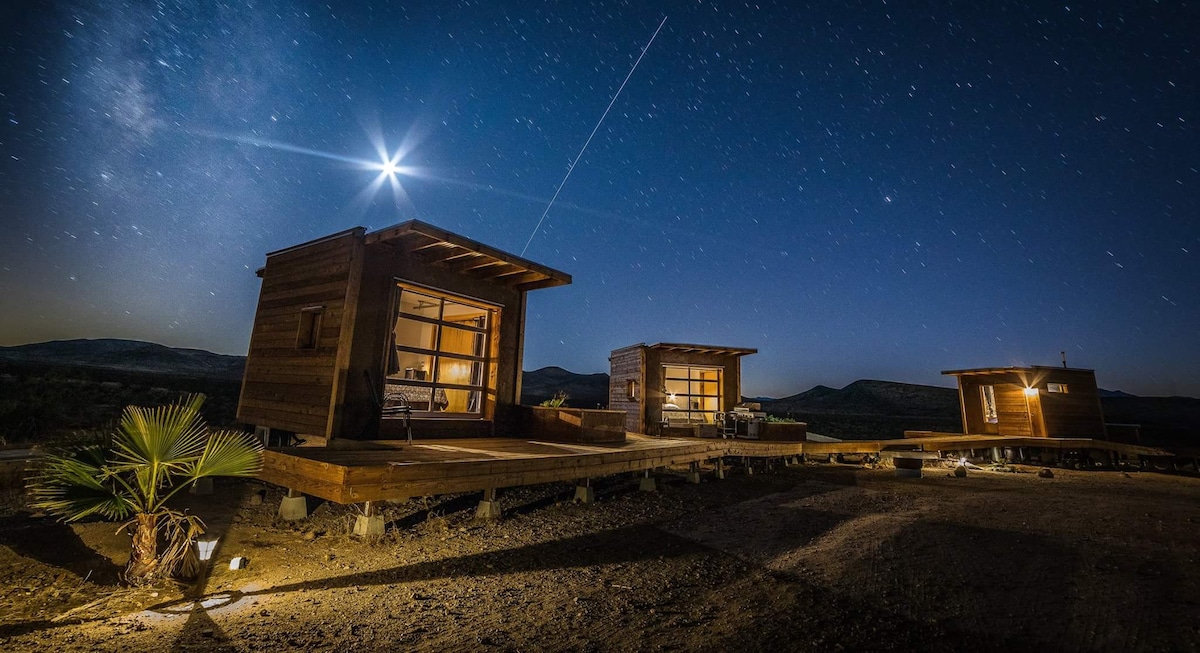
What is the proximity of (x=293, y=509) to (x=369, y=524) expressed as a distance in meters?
1.40

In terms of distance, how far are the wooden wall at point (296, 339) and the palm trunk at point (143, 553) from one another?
333cm

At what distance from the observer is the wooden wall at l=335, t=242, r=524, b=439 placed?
7453mm

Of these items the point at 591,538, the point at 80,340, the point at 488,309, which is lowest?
the point at 591,538

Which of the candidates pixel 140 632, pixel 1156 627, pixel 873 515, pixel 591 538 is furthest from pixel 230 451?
pixel 873 515

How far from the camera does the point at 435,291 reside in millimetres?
8539

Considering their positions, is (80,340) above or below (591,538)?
above

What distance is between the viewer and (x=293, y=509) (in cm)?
577

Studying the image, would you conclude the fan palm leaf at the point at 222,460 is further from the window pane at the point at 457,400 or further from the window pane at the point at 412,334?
the window pane at the point at 412,334

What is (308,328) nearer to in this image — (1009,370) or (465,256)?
(465,256)

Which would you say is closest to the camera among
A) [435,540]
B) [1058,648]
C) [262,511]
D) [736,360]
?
[1058,648]

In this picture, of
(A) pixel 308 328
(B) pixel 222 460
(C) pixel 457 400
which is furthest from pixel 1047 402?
(B) pixel 222 460

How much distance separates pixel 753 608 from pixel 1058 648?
5.68 ft

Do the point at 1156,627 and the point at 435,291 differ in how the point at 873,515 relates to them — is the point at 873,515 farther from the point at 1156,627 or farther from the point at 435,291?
the point at 435,291

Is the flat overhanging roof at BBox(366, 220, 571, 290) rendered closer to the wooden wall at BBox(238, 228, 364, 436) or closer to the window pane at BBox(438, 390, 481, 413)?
the wooden wall at BBox(238, 228, 364, 436)
